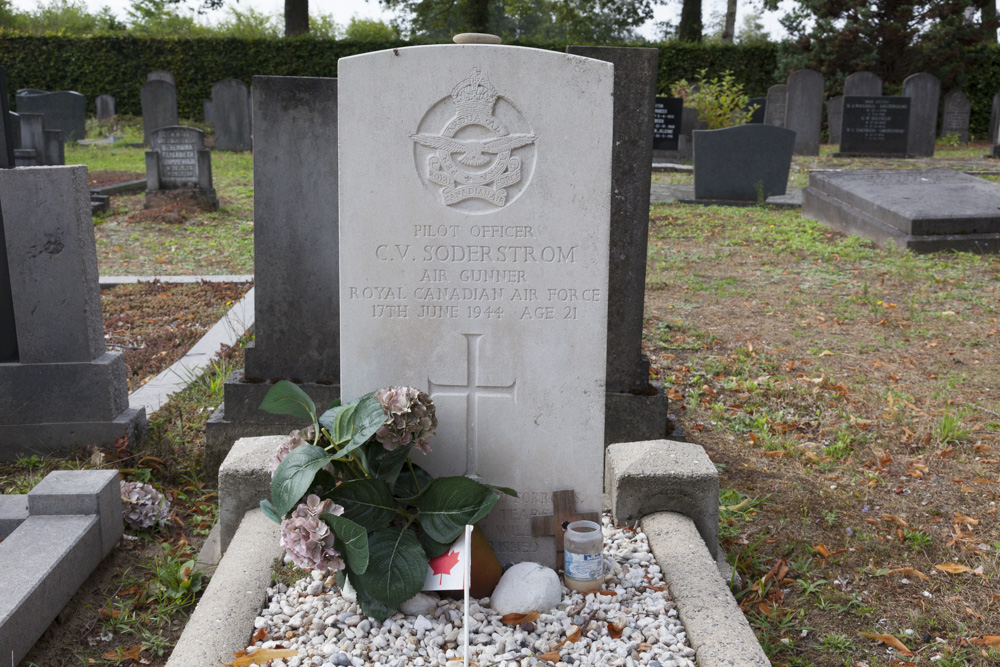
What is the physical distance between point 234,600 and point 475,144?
151 cm

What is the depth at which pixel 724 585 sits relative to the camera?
2619 mm

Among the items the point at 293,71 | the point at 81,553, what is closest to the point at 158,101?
the point at 293,71

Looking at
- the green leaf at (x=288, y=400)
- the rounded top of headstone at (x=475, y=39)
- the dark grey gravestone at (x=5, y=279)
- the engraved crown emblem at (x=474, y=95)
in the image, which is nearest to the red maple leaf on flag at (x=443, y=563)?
the green leaf at (x=288, y=400)

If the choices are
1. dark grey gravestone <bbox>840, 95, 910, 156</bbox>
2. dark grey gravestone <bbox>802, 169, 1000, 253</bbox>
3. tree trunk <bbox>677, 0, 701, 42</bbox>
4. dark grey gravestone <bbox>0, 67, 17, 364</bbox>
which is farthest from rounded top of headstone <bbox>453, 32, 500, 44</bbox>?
tree trunk <bbox>677, 0, 701, 42</bbox>

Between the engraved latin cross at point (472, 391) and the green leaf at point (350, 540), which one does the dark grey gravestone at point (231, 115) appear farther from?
the green leaf at point (350, 540)

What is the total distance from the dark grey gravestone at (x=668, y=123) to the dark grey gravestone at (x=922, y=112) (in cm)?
473

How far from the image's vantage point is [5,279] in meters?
4.01

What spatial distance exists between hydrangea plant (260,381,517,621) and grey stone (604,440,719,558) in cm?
62

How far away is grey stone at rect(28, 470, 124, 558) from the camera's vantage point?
3031 mm

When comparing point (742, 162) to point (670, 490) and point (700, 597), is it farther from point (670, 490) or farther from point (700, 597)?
point (700, 597)

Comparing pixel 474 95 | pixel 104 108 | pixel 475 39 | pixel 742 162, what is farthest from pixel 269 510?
pixel 104 108

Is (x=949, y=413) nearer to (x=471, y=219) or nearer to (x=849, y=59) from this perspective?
(x=471, y=219)

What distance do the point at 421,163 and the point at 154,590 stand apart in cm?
174

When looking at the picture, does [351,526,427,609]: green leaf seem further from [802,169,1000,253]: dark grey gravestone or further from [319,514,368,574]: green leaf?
[802,169,1000,253]: dark grey gravestone
